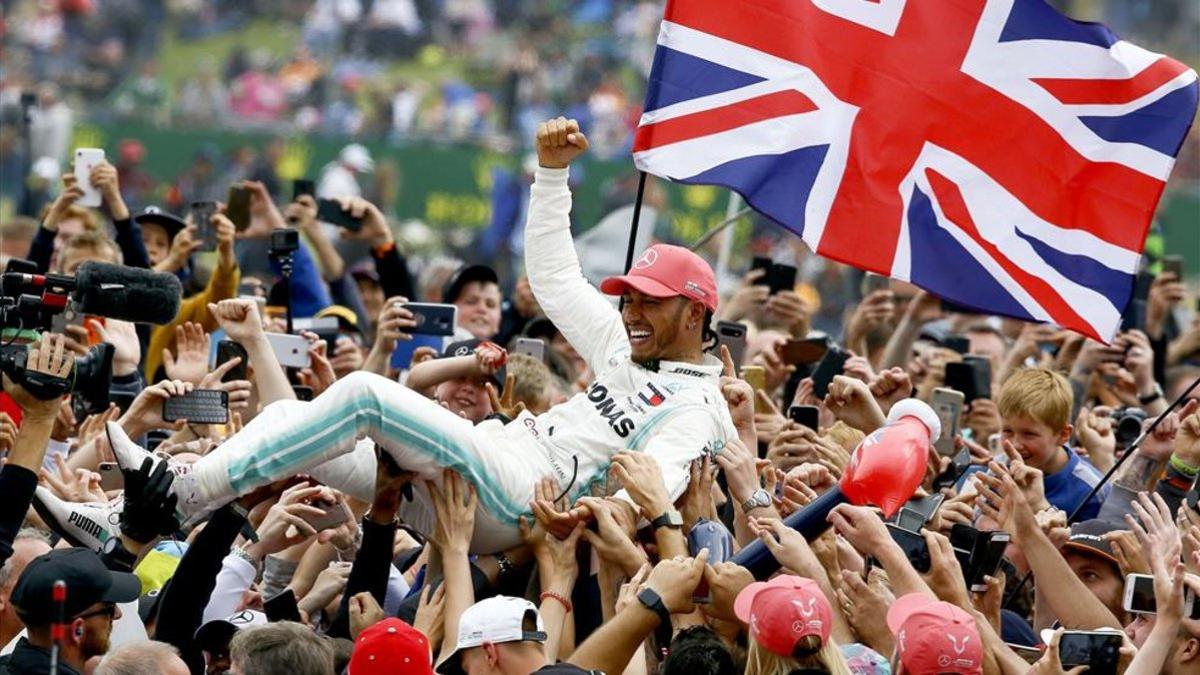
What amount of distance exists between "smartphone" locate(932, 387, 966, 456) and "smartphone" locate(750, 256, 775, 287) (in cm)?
226

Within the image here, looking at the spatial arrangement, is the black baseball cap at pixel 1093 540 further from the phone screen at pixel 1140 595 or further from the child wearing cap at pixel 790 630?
the child wearing cap at pixel 790 630

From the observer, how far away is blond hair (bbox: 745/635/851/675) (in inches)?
233

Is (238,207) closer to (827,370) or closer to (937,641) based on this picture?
(827,370)

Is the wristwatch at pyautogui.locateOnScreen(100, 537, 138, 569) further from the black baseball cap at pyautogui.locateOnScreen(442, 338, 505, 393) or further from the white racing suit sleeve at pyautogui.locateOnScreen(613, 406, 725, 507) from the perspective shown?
the black baseball cap at pyautogui.locateOnScreen(442, 338, 505, 393)

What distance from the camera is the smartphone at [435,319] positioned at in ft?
31.4

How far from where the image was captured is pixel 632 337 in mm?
7645

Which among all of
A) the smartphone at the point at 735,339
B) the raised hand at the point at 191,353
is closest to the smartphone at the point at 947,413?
the smartphone at the point at 735,339

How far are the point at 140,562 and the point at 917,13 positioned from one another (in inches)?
148

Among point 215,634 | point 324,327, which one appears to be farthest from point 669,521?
point 324,327

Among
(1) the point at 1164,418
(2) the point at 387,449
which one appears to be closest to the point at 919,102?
(1) the point at 1164,418

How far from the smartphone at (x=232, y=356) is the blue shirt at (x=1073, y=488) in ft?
10.4

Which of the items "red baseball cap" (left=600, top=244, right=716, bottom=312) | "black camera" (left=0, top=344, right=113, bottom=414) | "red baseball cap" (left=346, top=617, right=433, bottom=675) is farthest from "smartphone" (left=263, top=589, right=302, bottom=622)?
"red baseball cap" (left=600, top=244, right=716, bottom=312)

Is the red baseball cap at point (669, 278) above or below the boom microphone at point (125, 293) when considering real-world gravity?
above

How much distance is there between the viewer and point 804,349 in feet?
34.2
